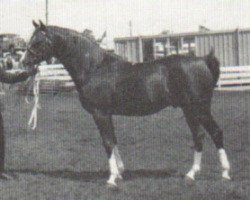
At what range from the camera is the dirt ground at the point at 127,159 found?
26.5 feet

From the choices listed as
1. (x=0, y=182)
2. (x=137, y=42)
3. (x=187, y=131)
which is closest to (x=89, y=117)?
(x=187, y=131)

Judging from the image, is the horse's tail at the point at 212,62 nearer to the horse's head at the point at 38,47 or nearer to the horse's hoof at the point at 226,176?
the horse's hoof at the point at 226,176

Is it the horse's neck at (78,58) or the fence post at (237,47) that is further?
the fence post at (237,47)

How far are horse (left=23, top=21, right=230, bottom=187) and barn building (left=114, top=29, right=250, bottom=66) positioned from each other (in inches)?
892

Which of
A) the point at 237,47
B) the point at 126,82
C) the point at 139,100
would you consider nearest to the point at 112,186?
the point at 139,100

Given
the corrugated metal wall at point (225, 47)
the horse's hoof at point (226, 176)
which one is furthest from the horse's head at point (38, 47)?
the corrugated metal wall at point (225, 47)

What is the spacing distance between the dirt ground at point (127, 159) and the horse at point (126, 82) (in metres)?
0.47

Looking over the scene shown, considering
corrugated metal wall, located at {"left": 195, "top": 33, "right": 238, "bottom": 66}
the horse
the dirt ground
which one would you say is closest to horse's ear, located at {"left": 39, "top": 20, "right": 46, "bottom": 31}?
the horse

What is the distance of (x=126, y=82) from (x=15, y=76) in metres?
1.83

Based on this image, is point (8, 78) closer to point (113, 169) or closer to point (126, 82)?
point (126, 82)

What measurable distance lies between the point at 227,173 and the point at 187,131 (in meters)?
5.23

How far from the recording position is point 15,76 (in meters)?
9.23

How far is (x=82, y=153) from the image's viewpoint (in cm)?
1158

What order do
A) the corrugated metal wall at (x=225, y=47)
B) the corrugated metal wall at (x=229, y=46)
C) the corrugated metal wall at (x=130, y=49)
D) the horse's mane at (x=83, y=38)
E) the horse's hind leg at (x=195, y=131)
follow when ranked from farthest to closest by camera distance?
1. the corrugated metal wall at (x=130, y=49)
2. the corrugated metal wall at (x=225, y=47)
3. the corrugated metal wall at (x=229, y=46)
4. the horse's mane at (x=83, y=38)
5. the horse's hind leg at (x=195, y=131)
